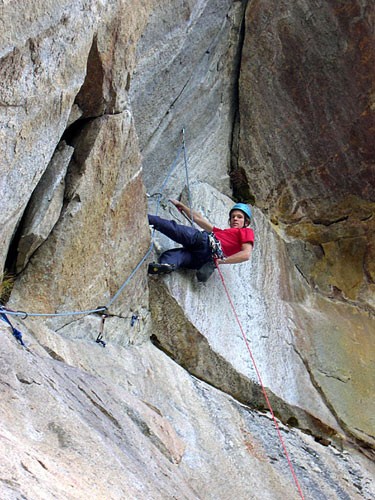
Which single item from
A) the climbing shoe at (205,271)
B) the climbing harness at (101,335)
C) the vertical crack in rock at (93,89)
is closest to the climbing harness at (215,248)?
the climbing shoe at (205,271)

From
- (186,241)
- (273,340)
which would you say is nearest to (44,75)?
(186,241)

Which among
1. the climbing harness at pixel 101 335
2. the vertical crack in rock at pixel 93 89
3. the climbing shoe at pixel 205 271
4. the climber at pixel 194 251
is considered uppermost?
the vertical crack in rock at pixel 93 89

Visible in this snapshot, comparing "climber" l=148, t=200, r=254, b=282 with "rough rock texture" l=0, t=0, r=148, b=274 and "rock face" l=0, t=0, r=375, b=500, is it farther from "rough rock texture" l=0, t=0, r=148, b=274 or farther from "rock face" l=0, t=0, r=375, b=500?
"rough rock texture" l=0, t=0, r=148, b=274

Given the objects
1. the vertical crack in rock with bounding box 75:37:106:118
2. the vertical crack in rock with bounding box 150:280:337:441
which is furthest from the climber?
the vertical crack in rock with bounding box 75:37:106:118

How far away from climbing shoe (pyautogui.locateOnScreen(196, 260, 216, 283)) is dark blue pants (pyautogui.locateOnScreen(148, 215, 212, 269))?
0.06m

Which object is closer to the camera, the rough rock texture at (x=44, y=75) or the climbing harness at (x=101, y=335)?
the rough rock texture at (x=44, y=75)

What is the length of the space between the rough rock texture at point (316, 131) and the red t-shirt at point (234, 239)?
212cm

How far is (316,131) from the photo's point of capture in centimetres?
862

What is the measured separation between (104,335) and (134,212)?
52.6 inches

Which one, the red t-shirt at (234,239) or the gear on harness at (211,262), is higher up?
the red t-shirt at (234,239)

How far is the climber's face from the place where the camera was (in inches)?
293

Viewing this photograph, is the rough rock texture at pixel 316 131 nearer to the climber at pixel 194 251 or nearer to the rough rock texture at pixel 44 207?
the climber at pixel 194 251

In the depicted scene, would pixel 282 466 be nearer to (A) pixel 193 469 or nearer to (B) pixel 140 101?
(A) pixel 193 469

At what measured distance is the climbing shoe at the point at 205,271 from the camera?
6.63 metres
